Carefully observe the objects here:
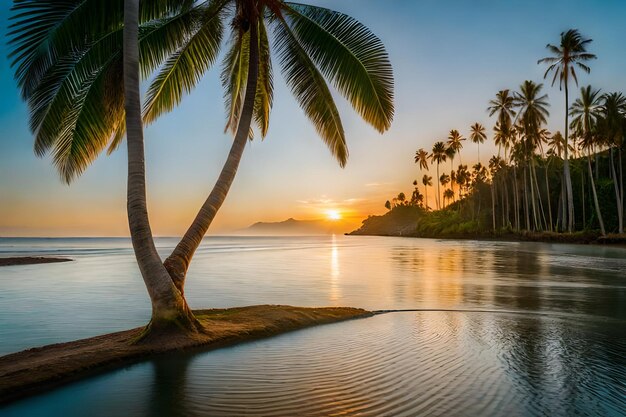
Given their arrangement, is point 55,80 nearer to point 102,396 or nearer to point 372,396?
point 102,396

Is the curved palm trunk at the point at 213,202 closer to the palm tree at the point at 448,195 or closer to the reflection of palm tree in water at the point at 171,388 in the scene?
the reflection of palm tree in water at the point at 171,388

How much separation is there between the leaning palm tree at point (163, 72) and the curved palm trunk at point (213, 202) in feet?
0.07

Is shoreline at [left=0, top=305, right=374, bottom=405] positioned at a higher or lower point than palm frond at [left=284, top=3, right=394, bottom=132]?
lower

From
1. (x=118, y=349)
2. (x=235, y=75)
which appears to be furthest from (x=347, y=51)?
(x=118, y=349)

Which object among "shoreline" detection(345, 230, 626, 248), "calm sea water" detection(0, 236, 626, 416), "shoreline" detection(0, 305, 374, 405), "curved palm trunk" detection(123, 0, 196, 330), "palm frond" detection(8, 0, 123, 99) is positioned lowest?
"calm sea water" detection(0, 236, 626, 416)

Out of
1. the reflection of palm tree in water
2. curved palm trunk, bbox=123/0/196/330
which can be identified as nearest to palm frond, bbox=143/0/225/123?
curved palm trunk, bbox=123/0/196/330

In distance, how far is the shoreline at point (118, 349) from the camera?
18.2 ft

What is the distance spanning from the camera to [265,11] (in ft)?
34.0

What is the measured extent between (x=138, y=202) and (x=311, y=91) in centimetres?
525

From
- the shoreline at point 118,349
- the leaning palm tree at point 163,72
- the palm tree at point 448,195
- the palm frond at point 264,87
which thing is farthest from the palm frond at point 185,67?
the palm tree at point 448,195

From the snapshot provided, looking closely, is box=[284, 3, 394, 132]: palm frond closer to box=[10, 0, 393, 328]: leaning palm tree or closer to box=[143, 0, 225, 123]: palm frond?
box=[10, 0, 393, 328]: leaning palm tree

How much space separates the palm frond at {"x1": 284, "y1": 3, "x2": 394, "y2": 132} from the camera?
9.80 metres

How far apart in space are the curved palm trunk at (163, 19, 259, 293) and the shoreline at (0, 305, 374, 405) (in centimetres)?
110

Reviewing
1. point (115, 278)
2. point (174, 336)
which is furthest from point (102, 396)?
point (115, 278)
